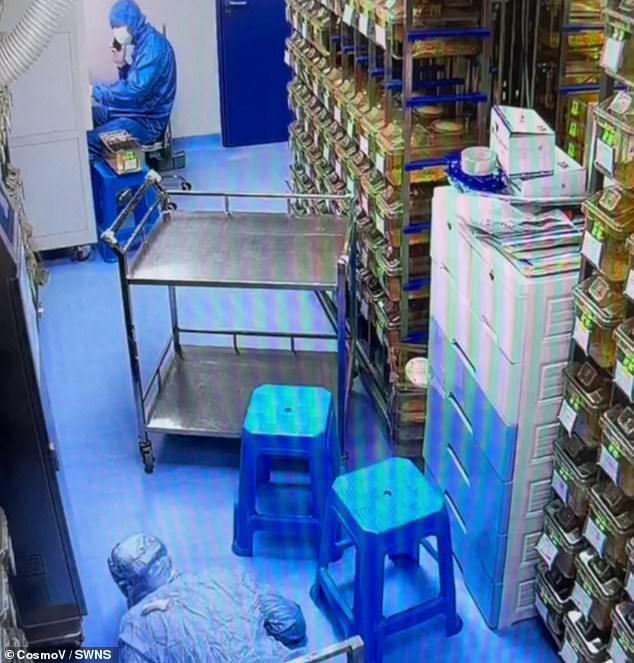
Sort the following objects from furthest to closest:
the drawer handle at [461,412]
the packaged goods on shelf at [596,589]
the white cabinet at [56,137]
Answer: the white cabinet at [56,137] → the drawer handle at [461,412] → the packaged goods on shelf at [596,589]

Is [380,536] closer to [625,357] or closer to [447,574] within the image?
[447,574]

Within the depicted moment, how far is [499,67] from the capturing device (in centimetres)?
342

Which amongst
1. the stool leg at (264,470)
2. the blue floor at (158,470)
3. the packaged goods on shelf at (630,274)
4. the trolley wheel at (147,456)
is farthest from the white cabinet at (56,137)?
the packaged goods on shelf at (630,274)

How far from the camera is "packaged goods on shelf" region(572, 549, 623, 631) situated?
8.22ft

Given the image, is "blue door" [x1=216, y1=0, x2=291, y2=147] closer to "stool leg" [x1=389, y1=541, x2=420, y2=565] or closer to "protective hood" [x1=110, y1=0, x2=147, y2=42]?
"protective hood" [x1=110, y1=0, x2=147, y2=42]

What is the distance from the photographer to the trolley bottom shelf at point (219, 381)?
3861 millimetres

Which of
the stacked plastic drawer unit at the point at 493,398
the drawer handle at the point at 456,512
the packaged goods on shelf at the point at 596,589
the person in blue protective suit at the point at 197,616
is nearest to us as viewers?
the packaged goods on shelf at the point at 596,589

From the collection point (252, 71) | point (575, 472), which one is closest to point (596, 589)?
point (575, 472)

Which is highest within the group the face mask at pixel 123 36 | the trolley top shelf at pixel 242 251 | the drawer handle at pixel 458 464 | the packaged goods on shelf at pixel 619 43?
the packaged goods on shelf at pixel 619 43

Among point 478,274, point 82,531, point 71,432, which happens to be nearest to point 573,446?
point 478,274

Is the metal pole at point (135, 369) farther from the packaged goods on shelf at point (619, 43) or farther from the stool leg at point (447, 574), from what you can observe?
the packaged goods on shelf at point (619, 43)

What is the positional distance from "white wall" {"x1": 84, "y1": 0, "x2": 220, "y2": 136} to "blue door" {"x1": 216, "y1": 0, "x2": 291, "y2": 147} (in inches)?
6.2

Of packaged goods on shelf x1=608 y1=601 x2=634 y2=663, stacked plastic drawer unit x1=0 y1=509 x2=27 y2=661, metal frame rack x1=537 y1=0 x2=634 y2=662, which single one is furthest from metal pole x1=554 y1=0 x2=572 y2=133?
stacked plastic drawer unit x1=0 y1=509 x2=27 y2=661

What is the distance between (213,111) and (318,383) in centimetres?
377
